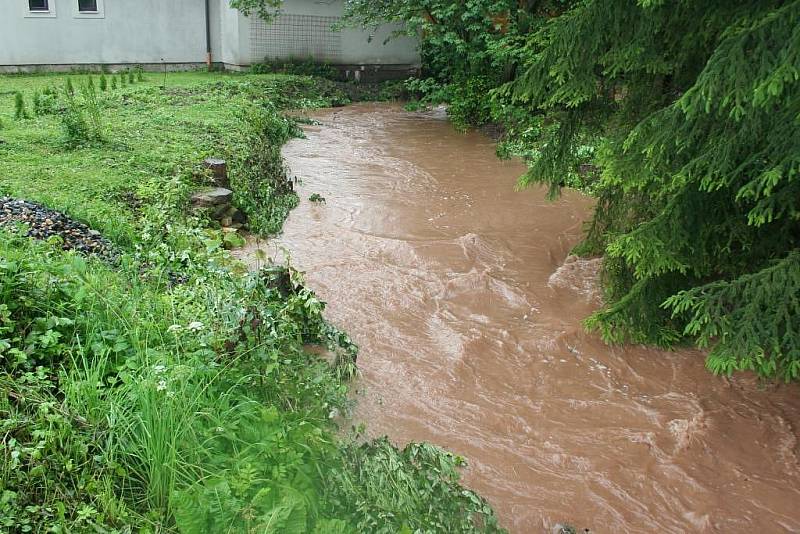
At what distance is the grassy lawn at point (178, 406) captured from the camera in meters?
2.98

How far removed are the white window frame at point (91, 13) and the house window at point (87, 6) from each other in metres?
0.07

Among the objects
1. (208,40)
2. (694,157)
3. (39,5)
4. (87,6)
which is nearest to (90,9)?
(87,6)

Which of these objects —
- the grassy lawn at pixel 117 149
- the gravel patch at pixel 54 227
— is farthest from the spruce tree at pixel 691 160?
the grassy lawn at pixel 117 149

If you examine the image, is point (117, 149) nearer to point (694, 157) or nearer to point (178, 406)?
point (178, 406)

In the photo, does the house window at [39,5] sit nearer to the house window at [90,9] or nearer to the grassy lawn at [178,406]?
the house window at [90,9]

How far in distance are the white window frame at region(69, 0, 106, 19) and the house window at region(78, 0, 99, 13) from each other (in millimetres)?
69

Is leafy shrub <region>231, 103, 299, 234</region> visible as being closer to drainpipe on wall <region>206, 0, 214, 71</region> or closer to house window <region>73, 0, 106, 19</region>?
drainpipe on wall <region>206, 0, 214, 71</region>

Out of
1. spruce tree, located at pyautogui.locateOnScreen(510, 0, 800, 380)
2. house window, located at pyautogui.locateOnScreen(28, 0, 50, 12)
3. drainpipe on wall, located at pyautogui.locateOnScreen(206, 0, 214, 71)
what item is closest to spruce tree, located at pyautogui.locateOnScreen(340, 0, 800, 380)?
spruce tree, located at pyautogui.locateOnScreen(510, 0, 800, 380)

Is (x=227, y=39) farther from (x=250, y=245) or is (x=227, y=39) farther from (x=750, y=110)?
(x=750, y=110)

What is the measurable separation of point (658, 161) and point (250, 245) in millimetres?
5073

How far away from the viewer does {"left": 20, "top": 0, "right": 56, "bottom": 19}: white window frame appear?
64.7 feet

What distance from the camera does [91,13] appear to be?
20594 mm

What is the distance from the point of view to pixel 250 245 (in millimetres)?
8203

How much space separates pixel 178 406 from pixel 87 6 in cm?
2135
